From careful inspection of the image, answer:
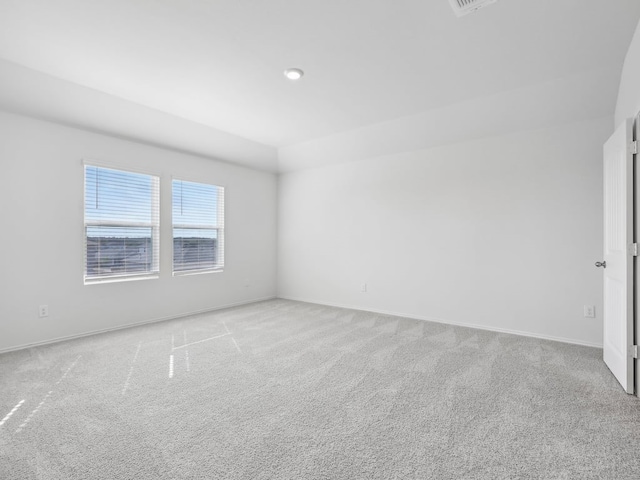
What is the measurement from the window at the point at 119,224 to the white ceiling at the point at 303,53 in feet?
2.07

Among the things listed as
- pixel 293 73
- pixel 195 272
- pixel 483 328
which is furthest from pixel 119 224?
pixel 483 328

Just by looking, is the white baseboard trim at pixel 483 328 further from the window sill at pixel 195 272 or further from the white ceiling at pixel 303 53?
the white ceiling at pixel 303 53

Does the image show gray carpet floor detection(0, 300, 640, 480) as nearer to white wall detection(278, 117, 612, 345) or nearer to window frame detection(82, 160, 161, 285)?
white wall detection(278, 117, 612, 345)

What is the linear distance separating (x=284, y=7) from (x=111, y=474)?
281cm

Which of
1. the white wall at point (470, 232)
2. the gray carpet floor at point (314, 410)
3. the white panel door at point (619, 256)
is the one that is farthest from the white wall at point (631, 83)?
the gray carpet floor at point (314, 410)

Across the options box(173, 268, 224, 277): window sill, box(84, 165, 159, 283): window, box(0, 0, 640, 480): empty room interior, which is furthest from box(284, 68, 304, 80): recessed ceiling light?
box(173, 268, 224, 277): window sill

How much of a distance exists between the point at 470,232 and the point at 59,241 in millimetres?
4794

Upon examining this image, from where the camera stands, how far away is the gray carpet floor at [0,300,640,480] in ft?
5.37

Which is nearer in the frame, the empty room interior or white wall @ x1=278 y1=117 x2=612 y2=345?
the empty room interior

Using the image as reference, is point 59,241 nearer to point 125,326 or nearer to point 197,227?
point 125,326

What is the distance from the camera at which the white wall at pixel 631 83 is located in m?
2.32

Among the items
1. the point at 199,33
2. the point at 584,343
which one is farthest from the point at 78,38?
the point at 584,343

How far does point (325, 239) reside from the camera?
5.56 m

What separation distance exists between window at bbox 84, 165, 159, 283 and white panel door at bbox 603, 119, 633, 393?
16.0 feet
